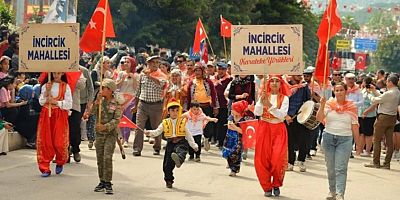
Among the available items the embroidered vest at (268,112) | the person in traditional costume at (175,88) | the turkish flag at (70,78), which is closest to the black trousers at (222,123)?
the person in traditional costume at (175,88)

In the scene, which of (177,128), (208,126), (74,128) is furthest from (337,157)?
(208,126)

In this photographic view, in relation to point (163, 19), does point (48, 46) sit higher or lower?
lower

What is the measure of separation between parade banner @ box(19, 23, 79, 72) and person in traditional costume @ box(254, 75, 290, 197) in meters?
2.88

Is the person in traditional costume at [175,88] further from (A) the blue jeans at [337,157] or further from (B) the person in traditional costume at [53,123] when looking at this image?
(A) the blue jeans at [337,157]

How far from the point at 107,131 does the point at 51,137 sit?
5.79 feet

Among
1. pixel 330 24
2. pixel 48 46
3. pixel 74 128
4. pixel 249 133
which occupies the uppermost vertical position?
pixel 330 24

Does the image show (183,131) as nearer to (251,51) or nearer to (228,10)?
(251,51)

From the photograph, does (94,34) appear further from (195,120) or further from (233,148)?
(195,120)

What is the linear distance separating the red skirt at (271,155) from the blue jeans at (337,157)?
646 mm

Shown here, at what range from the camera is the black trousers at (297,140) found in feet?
53.2

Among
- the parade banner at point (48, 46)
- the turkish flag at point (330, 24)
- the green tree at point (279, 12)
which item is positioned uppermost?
the green tree at point (279, 12)

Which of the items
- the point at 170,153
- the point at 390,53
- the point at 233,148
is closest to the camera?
the point at 170,153

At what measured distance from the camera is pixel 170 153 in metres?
13.0

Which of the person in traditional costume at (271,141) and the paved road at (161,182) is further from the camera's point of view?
the person in traditional costume at (271,141)
